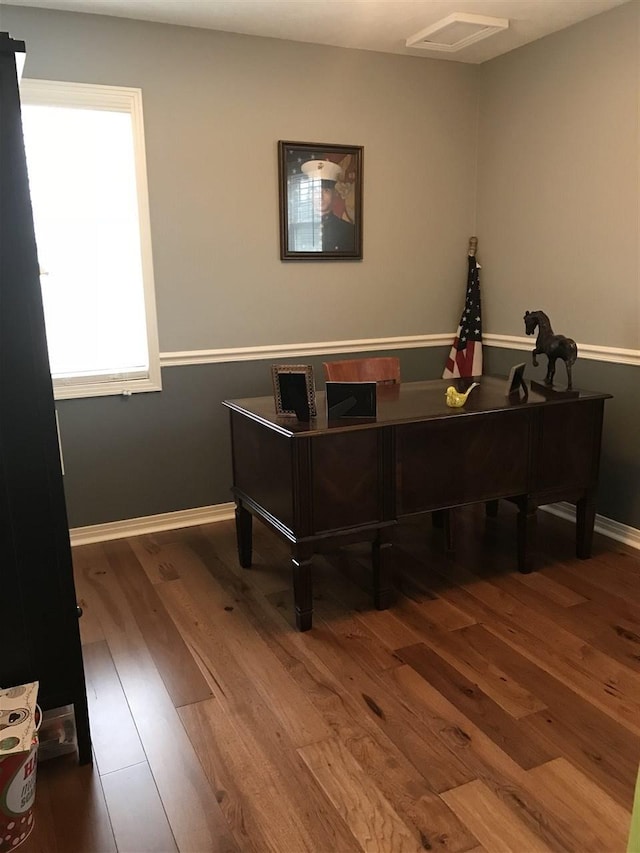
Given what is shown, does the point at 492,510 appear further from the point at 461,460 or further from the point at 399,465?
the point at 399,465

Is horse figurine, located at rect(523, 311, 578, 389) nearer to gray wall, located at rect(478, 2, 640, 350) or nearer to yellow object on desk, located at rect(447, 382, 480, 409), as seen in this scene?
gray wall, located at rect(478, 2, 640, 350)

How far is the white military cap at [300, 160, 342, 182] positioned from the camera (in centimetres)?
356

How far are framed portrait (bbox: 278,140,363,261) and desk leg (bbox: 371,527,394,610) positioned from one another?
5.62 feet

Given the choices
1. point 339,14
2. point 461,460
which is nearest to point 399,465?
point 461,460

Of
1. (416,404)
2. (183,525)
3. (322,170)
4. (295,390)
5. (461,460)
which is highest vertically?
(322,170)

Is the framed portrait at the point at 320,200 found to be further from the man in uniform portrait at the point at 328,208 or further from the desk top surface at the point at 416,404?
the desk top surface at the point at 416,404

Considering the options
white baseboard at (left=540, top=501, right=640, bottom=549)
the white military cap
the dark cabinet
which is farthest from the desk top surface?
the white military cap

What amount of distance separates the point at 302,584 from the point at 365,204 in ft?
7.31

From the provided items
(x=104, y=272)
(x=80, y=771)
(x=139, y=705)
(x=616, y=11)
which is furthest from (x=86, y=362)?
(x=616, y=11)

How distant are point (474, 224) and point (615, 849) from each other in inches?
131

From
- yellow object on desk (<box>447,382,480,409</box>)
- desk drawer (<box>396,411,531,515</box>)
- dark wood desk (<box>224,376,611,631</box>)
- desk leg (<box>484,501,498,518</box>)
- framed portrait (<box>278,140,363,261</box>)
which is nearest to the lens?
dark wood desk (<box>224,376,611,631</box>)

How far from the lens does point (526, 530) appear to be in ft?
9.68

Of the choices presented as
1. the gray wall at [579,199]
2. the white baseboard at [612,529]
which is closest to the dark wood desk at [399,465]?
the white baseboard at [612,529]

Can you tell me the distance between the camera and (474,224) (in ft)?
13.4
